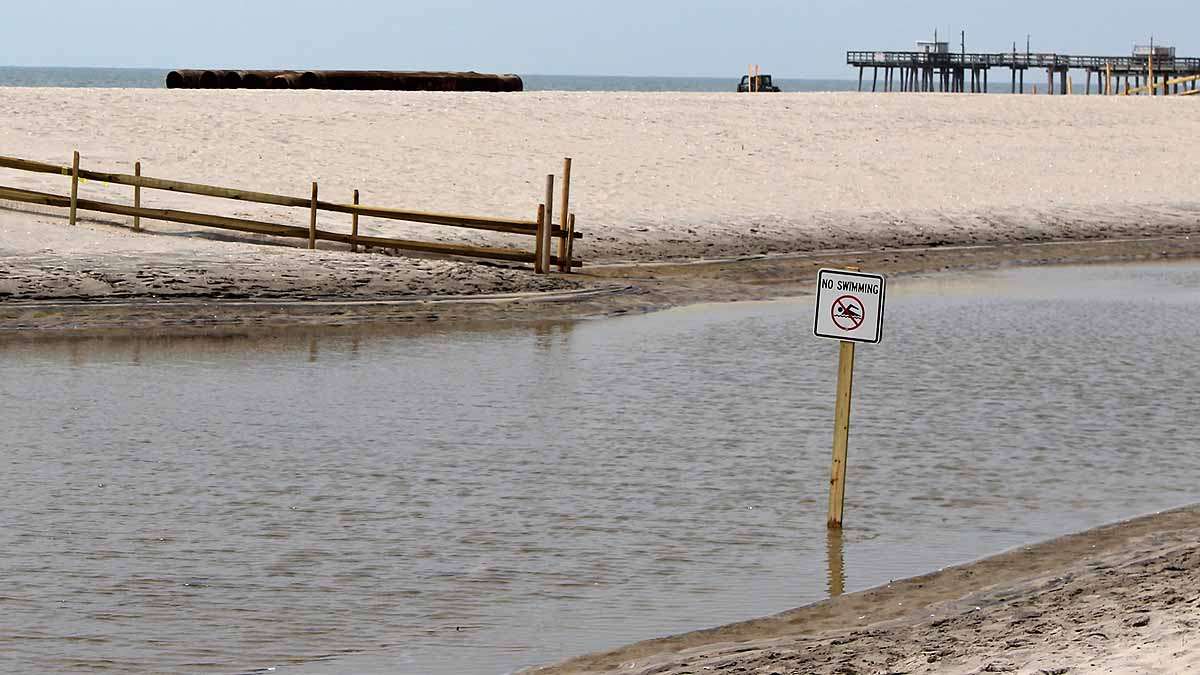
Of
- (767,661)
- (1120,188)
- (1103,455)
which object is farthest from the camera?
(1120,188)

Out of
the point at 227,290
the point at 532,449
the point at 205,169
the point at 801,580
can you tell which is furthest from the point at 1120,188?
the point at 801,580

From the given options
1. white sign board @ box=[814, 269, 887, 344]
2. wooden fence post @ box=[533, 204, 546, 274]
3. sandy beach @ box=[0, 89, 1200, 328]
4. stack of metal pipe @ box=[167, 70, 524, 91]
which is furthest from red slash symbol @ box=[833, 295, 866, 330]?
stack of metal pipe @ box=[167, 70, 524, 91]

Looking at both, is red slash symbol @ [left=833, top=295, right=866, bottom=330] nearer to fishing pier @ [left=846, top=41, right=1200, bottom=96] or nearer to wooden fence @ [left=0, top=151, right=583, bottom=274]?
wooden fence @ [left=0, top=151, right=583, bottom=274]

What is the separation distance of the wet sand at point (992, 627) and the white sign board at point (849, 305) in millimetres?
1468

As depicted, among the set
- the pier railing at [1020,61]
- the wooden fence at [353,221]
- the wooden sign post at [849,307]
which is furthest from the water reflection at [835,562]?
the pier railing at [1020,61]

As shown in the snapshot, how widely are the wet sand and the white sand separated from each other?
1621 centimetres

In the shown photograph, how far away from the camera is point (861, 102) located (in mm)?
52094

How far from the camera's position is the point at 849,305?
34.1ft

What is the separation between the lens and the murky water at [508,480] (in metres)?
8.71

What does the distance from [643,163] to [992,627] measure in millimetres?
30773

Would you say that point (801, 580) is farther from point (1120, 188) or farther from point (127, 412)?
point (1120, 188)

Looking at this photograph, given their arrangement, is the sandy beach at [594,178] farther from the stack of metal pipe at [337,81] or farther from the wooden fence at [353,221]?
the stack of metal pipe at [337,81]

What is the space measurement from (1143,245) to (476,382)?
20572 mm

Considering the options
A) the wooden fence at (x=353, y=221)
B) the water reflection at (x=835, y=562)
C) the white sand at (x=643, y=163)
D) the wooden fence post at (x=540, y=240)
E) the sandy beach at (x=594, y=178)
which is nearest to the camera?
the water reflection at (x=835, y=562)
